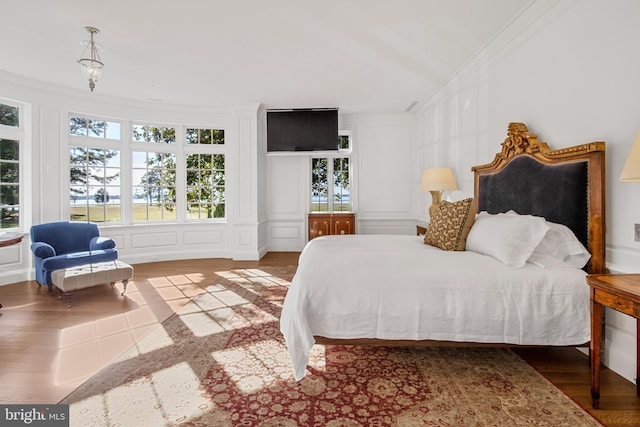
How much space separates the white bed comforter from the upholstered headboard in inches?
15.8

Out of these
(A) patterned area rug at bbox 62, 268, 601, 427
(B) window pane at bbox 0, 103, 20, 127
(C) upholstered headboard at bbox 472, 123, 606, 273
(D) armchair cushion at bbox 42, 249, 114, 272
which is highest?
(B) window pane at bbox 0, 103, 20, 127

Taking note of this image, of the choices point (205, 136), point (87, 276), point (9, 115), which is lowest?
point (87, 276)

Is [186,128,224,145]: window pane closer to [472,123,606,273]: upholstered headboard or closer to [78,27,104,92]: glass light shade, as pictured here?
[78,27,104,92]: glass light shade

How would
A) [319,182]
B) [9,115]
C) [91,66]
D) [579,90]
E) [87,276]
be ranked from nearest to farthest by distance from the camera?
1. [579,90]
2. [91,66]
3. [87,276]
4. [9,115]
5. [319,182]

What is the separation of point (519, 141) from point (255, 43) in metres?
2.75

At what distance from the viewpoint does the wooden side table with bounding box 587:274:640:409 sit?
157cm

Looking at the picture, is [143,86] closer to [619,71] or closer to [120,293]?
[120,293]

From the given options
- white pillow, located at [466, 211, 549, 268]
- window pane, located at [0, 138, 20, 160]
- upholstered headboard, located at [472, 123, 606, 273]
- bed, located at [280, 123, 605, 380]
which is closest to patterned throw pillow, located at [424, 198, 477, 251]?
white pillow, located at [466, 211, 549, 268]

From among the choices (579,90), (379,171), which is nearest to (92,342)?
(579,90)

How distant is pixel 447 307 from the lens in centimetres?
199

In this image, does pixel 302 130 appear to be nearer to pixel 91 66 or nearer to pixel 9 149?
pixel 91 66

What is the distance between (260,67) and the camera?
4141 millimetres

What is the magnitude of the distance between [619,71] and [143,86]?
5292 millimetres

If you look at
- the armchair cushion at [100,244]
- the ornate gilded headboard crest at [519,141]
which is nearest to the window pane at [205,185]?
the armchair cushion at [100,244]
